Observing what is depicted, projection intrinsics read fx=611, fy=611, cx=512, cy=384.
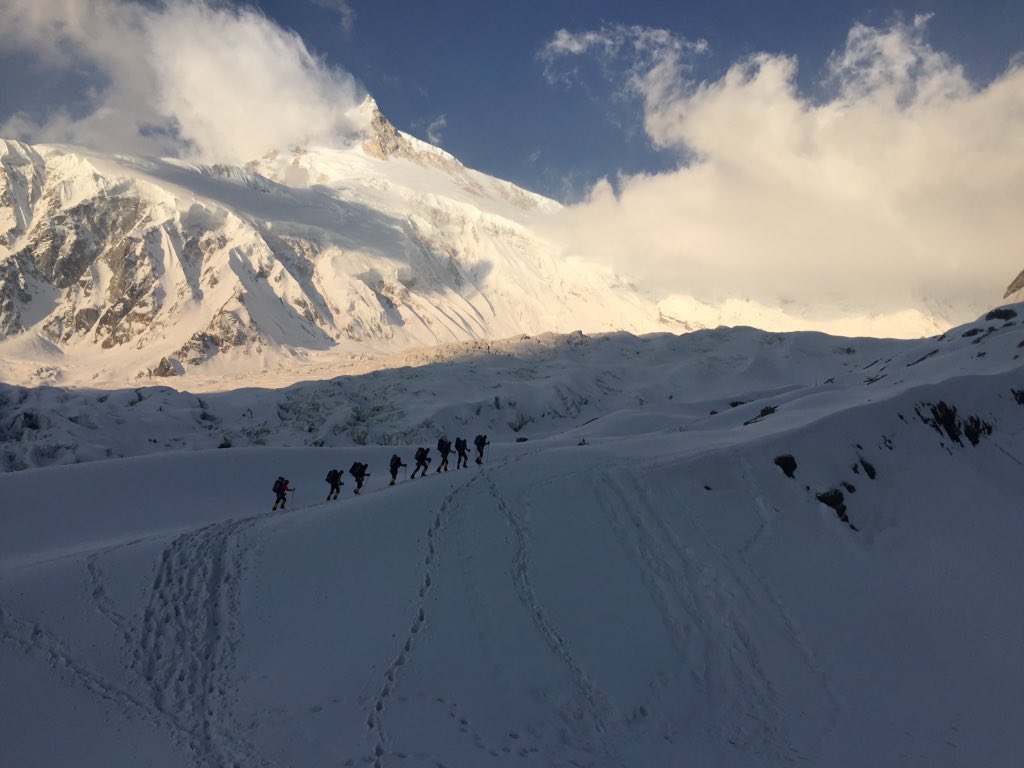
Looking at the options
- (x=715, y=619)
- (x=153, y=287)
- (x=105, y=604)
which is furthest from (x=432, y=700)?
(x=153, y=287)

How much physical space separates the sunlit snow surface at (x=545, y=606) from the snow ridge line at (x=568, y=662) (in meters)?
0.06

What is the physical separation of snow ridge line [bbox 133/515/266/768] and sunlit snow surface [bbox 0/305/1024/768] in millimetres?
→ 49

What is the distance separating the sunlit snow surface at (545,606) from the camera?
29.4 ft

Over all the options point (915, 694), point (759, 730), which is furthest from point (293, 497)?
point (915, 694)

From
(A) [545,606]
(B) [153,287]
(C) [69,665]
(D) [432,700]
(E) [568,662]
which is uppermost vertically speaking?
(B) [153,287]

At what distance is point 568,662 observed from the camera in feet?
35.4

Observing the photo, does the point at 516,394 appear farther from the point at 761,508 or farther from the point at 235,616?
the point at 235,616

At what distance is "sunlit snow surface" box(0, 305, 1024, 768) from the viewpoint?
896cm

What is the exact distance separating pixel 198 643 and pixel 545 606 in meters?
6.25

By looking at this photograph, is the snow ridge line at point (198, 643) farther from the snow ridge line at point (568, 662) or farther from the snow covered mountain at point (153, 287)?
the snow covered mountain at point (153, 287)

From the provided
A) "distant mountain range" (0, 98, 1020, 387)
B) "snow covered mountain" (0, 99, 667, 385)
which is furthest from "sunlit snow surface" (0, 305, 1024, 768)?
"snow covered mountain" (0, 99, 667, 385)

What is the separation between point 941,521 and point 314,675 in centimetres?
1990

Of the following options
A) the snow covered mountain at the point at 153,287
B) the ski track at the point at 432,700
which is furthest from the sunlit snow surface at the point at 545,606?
the snow covered mountain at the point at 153,287

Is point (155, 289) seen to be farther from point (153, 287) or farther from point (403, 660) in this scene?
point (403, 660)
